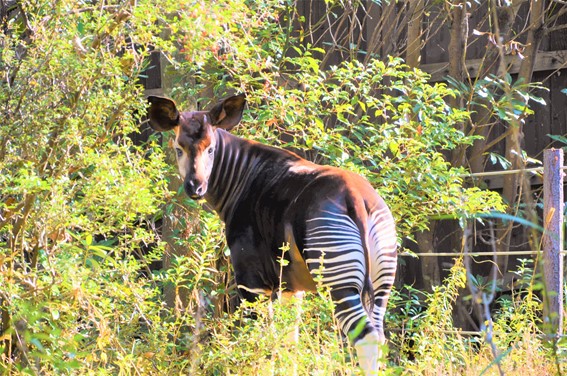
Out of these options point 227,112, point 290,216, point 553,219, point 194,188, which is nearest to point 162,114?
point 227,112

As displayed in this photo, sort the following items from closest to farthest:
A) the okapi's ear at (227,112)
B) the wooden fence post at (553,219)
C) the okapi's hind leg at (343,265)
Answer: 1. the okapi's hind leg at (343,265)
2. the okapi's ear at (227,112)
3. the wooden fence post at (553,219)


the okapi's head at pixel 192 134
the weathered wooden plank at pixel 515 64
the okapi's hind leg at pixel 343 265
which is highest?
the weathered wooden plank at pixel 515 64

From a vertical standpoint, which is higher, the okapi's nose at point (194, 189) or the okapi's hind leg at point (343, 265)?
the okapi's nose at point (194, 189)

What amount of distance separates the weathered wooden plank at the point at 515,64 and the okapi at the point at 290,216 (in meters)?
2.28

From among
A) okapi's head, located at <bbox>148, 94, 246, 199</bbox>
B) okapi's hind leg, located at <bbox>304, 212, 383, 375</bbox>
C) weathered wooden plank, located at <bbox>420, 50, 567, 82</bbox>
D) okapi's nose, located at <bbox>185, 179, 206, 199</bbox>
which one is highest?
weathered wooden plank, located at <bbox>420, 50, 567, 82</bbox>

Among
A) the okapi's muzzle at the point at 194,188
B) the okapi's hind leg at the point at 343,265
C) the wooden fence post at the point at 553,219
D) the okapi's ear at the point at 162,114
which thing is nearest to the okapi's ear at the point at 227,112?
the okapi's ear at the point at 162,114

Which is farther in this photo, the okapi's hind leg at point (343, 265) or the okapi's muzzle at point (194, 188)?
the okapi's muzzle at point (194, 188)

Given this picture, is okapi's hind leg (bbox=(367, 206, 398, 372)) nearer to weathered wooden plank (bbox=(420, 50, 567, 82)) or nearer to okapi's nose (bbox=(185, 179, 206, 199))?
okapi's nose (bbox=(185, 179, 206, 199))

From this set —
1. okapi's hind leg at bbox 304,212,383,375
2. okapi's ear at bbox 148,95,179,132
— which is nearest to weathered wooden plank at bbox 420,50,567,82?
okapi's ear at bbox 148,95,179,132

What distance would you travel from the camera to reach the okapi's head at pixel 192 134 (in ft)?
15.2

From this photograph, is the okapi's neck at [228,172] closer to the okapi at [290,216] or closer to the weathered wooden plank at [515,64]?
the okapi at [290,216]

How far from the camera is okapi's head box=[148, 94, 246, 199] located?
4637mm

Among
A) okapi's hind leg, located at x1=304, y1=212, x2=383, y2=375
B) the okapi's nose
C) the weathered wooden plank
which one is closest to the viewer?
okapi's hind leg, located at x1=304, y1=212, x2=383, y2=375

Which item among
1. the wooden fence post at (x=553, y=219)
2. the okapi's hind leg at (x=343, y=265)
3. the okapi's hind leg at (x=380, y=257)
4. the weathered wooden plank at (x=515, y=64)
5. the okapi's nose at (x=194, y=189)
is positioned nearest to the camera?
the okapi's hind leg at (x=343, y=265)
